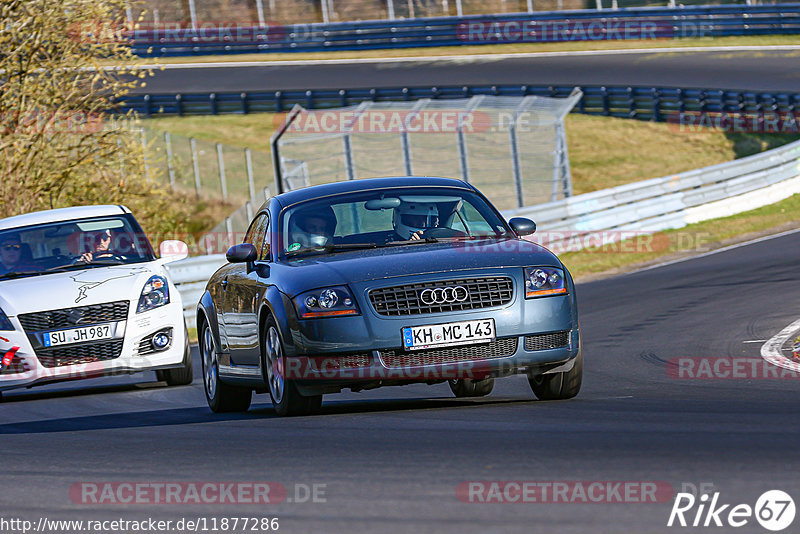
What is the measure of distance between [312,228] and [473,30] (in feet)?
138

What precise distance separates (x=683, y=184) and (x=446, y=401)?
1507cm

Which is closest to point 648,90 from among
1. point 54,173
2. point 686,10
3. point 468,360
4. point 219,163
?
point 686,10

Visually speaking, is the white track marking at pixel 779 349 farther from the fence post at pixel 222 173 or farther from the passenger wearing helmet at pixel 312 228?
the fence post at pixel 222 173

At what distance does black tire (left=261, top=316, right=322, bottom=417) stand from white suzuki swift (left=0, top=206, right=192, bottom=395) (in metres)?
3.51

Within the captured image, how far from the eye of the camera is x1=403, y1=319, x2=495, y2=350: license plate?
25.7 ft

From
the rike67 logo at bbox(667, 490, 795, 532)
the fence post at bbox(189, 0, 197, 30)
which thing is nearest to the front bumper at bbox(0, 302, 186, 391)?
the rike67 logo at bbox(667, 490, 795, 532)

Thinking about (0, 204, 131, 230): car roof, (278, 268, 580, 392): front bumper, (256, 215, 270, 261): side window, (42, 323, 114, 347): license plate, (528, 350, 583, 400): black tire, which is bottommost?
(42, 323, 114, 347): license plate

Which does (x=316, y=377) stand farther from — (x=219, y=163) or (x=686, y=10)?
(x=686, y=10)

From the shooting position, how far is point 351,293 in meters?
7.91

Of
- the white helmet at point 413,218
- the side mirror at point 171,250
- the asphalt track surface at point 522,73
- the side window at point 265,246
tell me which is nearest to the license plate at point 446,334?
the white helmet at point 413,218

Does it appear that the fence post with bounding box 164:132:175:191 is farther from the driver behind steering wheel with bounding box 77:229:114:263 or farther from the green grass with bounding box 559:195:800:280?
the driver behind steering wheel with bounding box 77:229:114:263

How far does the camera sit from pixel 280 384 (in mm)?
8391

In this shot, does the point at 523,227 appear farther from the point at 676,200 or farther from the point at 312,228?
the point at 676,200

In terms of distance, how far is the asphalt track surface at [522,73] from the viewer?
40062 millimetres
